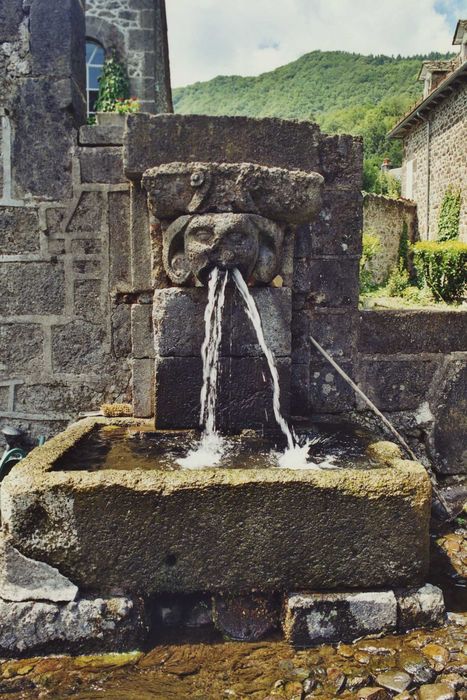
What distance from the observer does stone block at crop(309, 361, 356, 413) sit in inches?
133

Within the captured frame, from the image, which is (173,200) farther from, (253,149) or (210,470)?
(210,470)

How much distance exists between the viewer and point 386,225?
19047 millimetres

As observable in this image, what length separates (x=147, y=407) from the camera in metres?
3.35

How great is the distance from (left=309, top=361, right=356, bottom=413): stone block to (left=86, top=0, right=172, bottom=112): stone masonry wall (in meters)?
11.0

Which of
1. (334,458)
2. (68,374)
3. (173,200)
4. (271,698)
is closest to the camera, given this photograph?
(271,698)

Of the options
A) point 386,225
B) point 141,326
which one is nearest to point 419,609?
point 141,326

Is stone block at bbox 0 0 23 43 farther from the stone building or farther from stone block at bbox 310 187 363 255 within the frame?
stone block at bbox 310 187 363 255

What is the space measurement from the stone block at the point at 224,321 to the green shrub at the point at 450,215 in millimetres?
14925

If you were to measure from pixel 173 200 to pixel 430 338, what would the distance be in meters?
1.62

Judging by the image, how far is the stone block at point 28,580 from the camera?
7.12 ft

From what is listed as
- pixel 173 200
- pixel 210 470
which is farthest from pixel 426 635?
pixel 173 200

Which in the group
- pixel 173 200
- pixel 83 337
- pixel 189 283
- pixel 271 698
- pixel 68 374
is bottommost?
pixel 271 698

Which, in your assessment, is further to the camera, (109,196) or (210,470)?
(109,196)

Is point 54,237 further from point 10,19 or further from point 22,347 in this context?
point 10,19
